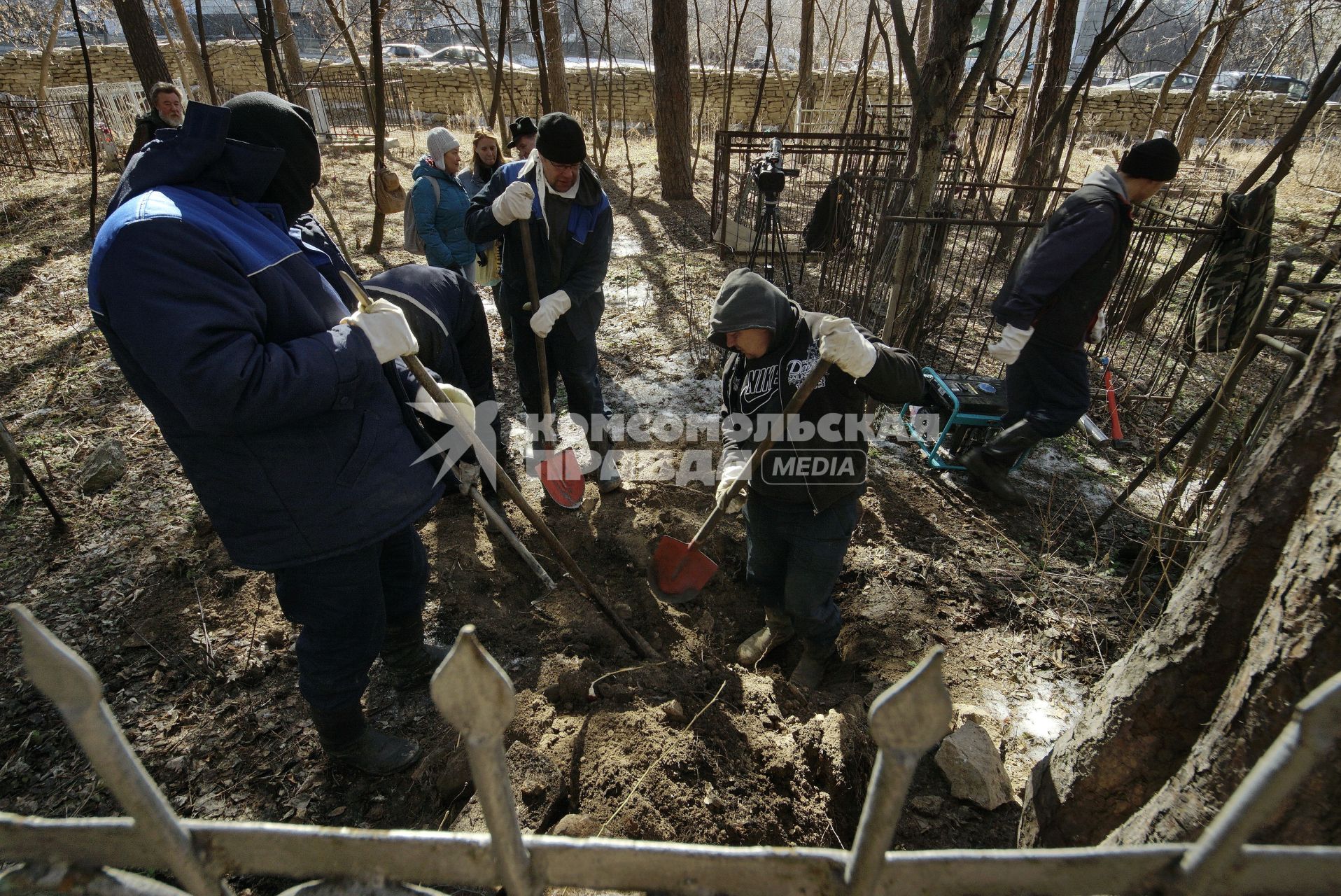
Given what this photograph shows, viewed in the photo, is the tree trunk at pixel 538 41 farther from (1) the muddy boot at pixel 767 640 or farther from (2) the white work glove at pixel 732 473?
(1) the muddy boot at pixel 767 640

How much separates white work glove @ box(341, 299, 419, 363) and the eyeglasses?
1760 mm

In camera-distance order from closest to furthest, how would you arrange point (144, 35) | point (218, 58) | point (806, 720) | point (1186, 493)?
1. point (806, 720)
2. point (1186, 493)
3. point (144, 35)
4. point (218, 58)

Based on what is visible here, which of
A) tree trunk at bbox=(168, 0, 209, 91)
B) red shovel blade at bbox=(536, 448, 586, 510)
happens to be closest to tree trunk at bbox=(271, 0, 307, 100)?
tree trunk at bbox=(168, 0, 209, 91)

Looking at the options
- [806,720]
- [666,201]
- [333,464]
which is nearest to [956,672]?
[806,720]

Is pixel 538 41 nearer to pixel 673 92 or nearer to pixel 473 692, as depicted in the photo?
pixel 673 92

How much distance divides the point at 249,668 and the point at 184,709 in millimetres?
239

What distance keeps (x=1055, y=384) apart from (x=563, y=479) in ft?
Result: 9.43

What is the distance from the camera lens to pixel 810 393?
2.33m

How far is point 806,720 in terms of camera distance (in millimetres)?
2393

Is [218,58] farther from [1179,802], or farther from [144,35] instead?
[1179,802]

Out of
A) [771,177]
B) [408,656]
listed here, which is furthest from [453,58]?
[408,656]

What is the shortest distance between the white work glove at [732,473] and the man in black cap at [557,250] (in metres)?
1.34

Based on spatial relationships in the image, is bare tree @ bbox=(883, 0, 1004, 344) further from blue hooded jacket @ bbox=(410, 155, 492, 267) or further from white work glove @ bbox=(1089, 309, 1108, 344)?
blue hooded jacket @ bbox=(410, 155, 492, 267)

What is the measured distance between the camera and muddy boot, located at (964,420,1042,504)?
12.1ft
